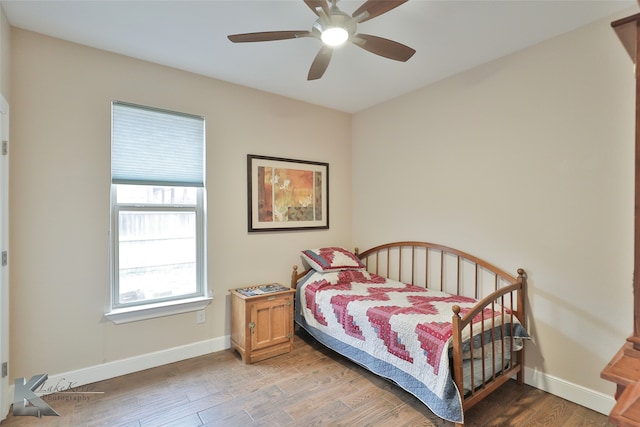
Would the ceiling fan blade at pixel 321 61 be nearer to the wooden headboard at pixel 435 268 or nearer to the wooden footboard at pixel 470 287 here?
the wooden footboard at pixel 470 287

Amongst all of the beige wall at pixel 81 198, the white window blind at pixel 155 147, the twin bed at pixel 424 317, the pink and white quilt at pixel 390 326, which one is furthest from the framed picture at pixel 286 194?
the pink and white quilt at pixel 390 326

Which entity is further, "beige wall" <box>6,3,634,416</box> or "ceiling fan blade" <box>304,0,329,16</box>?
"beige wall" <box>6,3,634,416</box>

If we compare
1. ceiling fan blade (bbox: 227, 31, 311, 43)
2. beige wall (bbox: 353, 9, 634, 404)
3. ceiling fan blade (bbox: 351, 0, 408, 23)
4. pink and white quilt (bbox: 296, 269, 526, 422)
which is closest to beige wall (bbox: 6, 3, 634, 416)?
beige wall (bbox: 353, 9, 634, 404)

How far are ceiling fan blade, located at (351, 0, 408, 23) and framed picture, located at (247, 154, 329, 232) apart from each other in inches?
73.8

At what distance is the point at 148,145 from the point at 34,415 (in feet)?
6.60

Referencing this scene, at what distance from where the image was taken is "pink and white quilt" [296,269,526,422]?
194 cm

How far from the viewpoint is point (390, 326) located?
2.27m

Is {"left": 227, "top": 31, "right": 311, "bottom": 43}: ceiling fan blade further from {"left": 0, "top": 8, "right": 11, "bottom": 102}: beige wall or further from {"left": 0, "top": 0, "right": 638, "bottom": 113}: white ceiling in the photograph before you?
{"left": 0, "top": 8, "right": 11, "bottom": 102}: beige wall

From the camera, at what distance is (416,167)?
3309 mm

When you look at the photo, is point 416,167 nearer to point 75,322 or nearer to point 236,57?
point 236,57

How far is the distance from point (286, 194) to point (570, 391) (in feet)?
9.34

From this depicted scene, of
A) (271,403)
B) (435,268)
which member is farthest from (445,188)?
(271,403)

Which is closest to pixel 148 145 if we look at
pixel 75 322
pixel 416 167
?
pixel 75 322

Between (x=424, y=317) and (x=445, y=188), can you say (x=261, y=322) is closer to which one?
(x=424, y=317)
